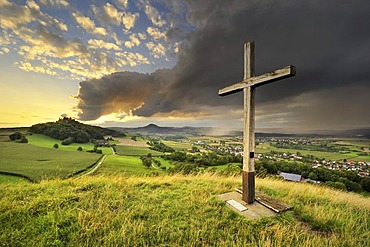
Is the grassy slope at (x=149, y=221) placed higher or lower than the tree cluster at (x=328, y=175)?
higher

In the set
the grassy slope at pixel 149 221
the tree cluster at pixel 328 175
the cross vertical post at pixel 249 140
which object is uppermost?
the cross vertical post at pixel 249 140

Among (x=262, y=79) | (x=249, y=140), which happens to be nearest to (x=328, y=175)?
(x=249, y=140)

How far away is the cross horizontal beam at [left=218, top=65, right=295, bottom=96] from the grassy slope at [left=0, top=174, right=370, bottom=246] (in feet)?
10.5

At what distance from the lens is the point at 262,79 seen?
4.63 meters

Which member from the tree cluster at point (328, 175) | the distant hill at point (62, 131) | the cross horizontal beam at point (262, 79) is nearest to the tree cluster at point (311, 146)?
the tree cluster at point (328, 175)

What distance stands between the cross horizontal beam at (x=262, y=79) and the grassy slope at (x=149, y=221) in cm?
321

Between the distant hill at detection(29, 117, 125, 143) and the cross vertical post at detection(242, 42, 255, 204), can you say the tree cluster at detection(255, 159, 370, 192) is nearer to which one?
the cross vertical post at detection(242, 42, 255, 204)

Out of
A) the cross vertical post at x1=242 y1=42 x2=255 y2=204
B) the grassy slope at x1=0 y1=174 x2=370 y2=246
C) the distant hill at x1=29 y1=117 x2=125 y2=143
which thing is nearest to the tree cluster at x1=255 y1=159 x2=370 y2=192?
the cross vertical post at x1=242 y1=42 x2=255 y2=204

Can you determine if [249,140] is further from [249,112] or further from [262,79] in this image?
[262,79]

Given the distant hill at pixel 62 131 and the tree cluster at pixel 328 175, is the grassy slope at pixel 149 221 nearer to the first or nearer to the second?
the tree cluster at pixel 328 175

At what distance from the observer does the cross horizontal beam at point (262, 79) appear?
398 cm

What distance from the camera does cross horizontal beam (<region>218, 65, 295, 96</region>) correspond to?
3.98 m

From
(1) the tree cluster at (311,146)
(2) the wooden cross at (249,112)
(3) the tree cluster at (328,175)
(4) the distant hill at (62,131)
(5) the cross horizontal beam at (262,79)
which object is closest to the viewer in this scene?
(5) the cross horizontal beam at (262,79)

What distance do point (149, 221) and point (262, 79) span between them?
4.31m
